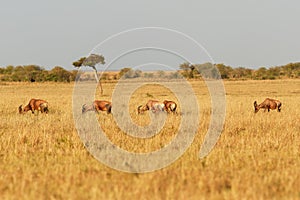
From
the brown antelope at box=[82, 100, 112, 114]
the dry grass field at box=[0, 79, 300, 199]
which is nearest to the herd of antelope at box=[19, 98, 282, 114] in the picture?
the brown antelope at box=[82, 100, 112, 114]

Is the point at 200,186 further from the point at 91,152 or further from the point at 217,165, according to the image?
the point at 91,152

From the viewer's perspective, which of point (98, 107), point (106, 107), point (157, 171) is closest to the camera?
point (157, 171)

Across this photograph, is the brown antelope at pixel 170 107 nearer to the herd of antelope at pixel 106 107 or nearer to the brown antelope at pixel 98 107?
the herd of antelope at pixel 106 107

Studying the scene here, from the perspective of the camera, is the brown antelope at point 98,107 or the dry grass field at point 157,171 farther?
the brown antelope at point 98,107

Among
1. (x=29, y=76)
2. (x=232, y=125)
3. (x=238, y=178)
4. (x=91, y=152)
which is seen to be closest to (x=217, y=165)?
(x=238, y=178)

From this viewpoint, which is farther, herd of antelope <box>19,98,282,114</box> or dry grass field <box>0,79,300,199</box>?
herd of antelope <box>19,98,282,114</box>

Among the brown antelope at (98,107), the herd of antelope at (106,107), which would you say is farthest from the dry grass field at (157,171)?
the brown antelope at (98,107)

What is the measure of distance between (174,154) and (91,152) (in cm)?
169

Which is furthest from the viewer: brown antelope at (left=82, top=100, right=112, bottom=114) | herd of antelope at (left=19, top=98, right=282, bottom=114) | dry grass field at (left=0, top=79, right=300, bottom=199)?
brown antelope at (left=82, top=100, right=112, bottom=114)

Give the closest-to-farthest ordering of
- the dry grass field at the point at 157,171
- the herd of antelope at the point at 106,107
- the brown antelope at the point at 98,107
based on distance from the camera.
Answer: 1. the dry grass field at the point at 157,171
2. the herd of antelope at the point at 106,107
3. the brown antelope at the point at 98,107

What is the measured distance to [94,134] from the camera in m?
10.9

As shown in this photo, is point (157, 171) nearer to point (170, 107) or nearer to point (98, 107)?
point (170, 107)

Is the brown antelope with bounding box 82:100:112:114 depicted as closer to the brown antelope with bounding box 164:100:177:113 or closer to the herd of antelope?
the herd of antelope

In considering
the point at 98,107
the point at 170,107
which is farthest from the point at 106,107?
the point at 170,107
